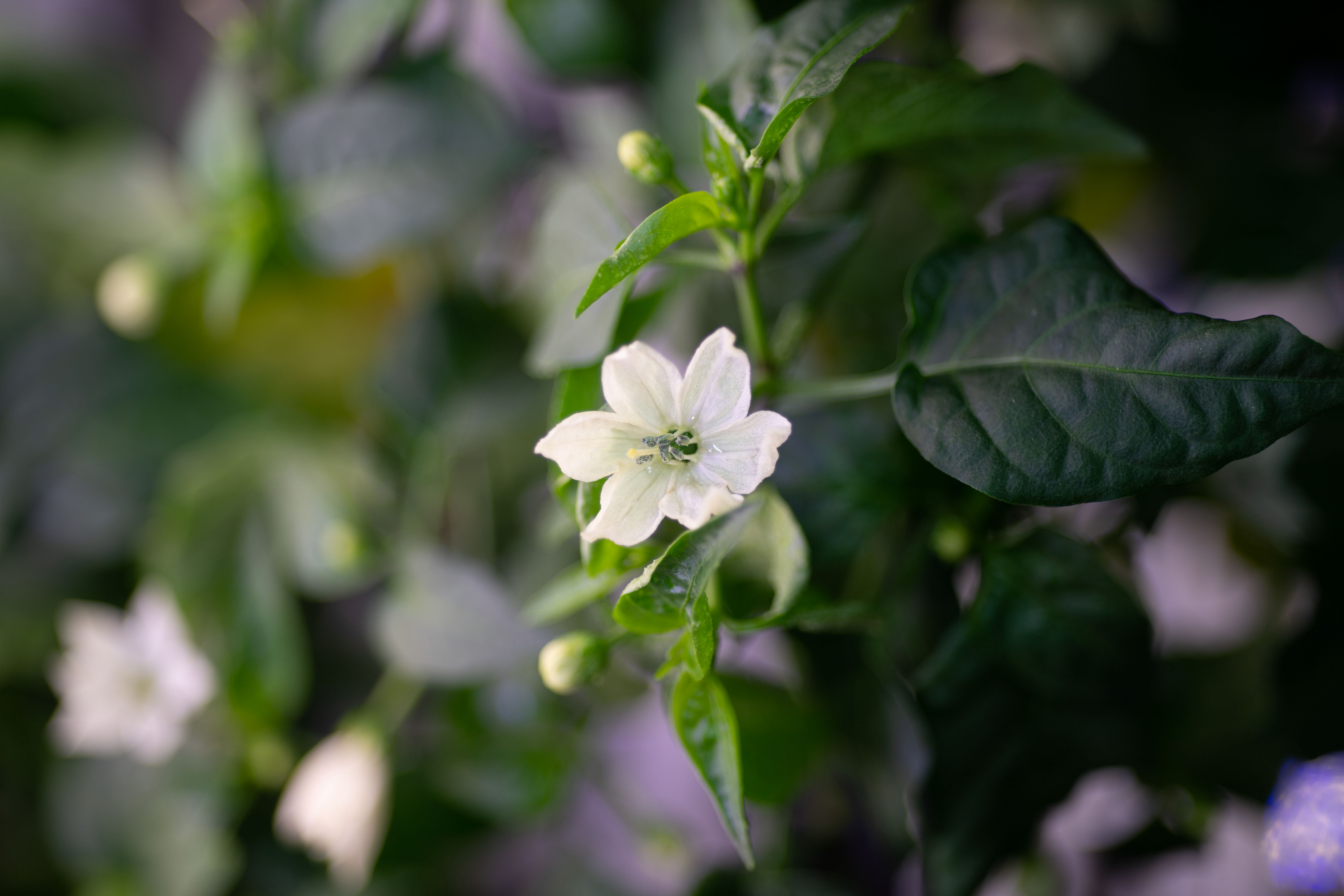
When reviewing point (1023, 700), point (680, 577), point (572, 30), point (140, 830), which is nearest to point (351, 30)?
point (572, 30)

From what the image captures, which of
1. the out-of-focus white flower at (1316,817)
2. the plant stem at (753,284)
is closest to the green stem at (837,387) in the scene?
the plant stem at (753,284)

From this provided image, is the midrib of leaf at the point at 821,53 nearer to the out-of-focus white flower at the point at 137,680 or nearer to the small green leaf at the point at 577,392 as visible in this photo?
the small green leaf at the point at 577,392

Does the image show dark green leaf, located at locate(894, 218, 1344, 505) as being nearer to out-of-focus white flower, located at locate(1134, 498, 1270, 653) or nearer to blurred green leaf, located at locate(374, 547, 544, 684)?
blurred green leaf, located at locate(374, 547, 544, 684)

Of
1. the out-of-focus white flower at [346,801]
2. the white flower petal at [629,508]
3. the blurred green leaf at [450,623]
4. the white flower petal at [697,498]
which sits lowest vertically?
the out-of-focus white flower at [346,801]

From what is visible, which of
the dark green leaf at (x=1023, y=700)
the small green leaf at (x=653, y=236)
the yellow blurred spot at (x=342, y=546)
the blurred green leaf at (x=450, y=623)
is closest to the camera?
the small green leaf at (x=653, y=236)

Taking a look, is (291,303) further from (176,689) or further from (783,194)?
(783,194)

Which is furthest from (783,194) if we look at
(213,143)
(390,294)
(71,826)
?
(71,826)

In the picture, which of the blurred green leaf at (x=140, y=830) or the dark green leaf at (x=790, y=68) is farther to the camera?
the blurred green leaf at (x=140, y=830)

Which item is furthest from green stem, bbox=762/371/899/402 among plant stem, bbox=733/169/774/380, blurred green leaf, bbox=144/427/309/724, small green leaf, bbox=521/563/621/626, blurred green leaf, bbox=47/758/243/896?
blurred green leaf, bbox=47/758/243/896
